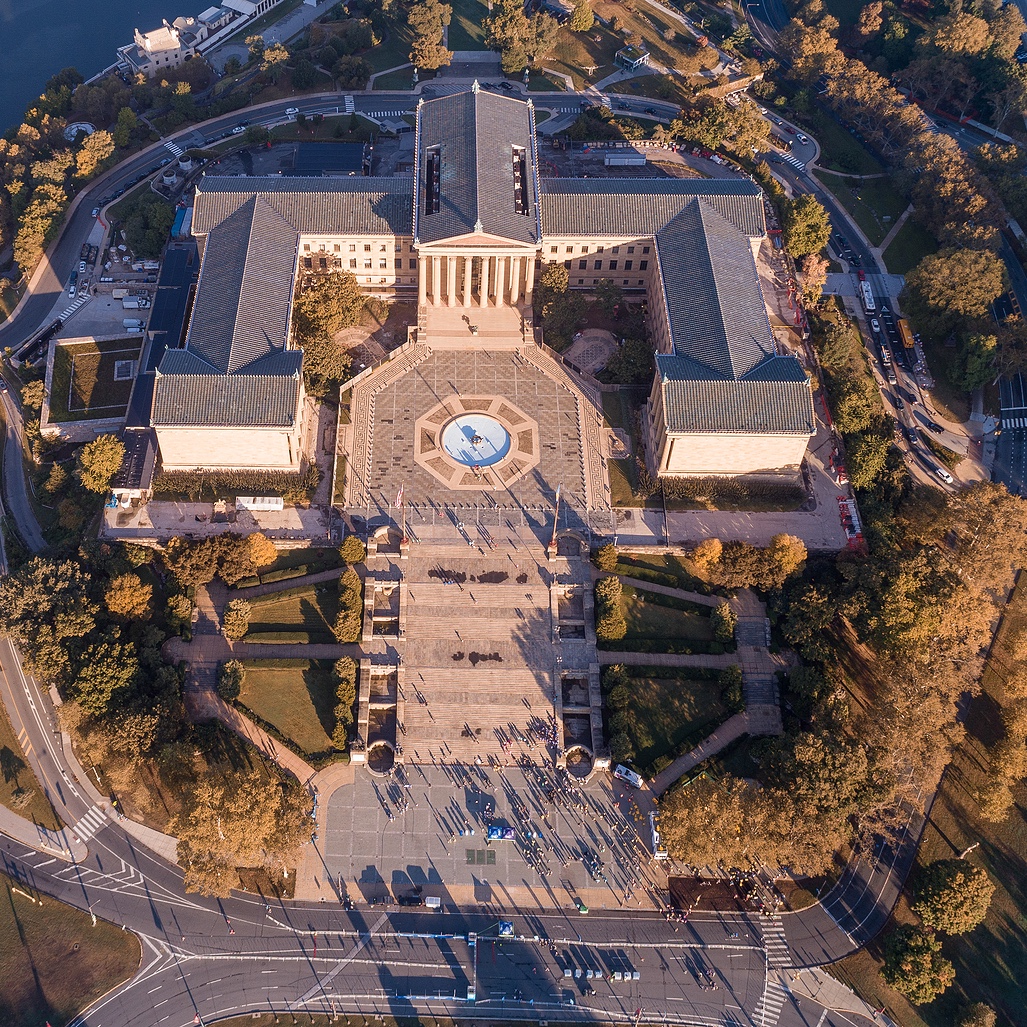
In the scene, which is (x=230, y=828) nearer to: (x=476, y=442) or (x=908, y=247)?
(x=476, y=442)

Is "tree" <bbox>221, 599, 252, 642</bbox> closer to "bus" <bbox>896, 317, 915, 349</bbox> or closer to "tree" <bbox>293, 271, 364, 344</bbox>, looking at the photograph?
"tree" <bbox>293, 271, 364, 344</bbox>

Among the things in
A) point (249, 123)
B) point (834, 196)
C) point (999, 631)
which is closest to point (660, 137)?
point (834, 196)

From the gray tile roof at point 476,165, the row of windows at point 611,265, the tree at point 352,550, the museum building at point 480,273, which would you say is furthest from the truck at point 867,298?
the tree at point 352,550

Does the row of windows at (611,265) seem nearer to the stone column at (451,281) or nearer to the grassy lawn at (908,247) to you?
the stone column at (451,281)

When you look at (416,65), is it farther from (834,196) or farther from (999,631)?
(999,631)

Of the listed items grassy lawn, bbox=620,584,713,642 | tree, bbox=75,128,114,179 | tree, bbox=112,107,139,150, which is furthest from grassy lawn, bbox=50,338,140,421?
grassy lawn, bbox=620,584,713,642
